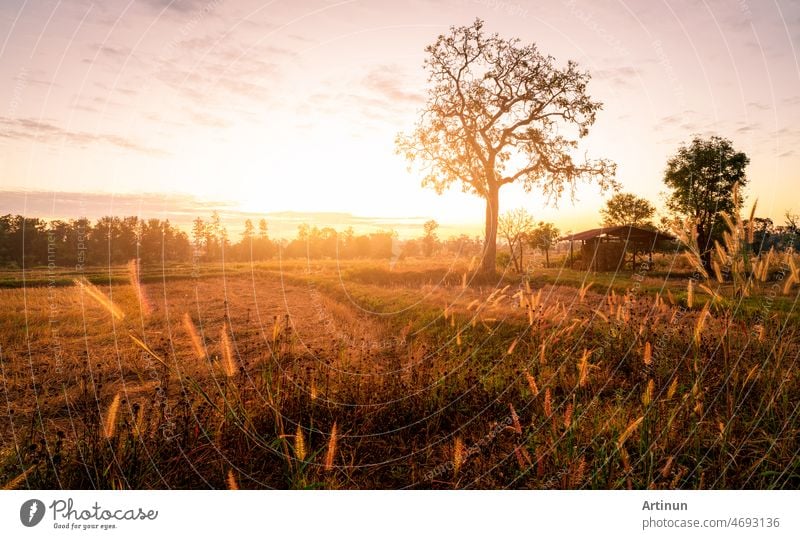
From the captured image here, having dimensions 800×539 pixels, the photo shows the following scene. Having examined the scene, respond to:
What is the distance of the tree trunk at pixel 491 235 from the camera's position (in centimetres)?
1966

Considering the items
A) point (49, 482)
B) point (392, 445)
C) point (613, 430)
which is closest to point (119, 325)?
point (49, 482)

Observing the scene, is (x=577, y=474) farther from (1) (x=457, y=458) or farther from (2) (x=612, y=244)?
(2) (x=612, y=244)

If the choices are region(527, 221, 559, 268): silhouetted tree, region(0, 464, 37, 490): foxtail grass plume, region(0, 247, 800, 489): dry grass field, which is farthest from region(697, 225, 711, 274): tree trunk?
region(527, 221, 559, 268): silhouetted tree

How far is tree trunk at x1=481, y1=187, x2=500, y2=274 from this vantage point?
1966 cm

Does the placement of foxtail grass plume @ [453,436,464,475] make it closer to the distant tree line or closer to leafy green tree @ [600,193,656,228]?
the distant tree line

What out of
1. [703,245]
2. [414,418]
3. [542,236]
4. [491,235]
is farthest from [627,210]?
[414,418]

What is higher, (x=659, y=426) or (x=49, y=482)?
Answer: (x=659, y=426)

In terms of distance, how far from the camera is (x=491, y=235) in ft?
65.4

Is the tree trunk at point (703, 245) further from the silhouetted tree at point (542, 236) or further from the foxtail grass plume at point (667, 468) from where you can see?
the silhouetted tree at point (542, 236)

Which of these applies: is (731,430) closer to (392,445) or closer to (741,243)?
(741,243)

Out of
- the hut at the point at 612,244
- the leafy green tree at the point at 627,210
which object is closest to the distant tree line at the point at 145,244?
the hut at the point at 612,244

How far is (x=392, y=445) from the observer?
4.43 meters

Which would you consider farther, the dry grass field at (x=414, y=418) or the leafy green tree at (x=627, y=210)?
the leafy green tree at (x=627, y=210)

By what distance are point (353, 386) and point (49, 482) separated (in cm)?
282
